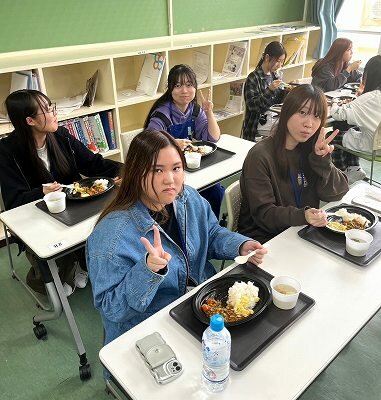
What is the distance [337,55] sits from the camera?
403 centimetres

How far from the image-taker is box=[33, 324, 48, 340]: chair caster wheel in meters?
2.03

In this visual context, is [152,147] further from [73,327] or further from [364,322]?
[73,327]

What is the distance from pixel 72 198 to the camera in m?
1.89

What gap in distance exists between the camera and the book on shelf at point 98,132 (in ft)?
9.74

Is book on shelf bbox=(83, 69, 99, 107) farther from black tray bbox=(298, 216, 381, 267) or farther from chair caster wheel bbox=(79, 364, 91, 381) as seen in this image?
black tray bbox=(298, 216, 381, 267)

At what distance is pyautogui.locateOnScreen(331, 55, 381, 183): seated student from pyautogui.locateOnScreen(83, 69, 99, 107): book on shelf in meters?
2.00

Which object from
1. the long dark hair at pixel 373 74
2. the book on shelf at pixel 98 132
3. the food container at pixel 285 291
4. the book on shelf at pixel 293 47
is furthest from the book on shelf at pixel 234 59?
the food container at pixel 285 291

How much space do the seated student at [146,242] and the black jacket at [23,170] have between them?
3.22ft

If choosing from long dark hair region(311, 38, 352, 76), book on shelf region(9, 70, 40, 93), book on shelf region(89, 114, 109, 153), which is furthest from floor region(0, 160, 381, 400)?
long dark hair region(311, 38, 352, 76)

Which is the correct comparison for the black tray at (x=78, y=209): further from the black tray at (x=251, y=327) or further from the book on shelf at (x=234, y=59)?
the book on shelf at (x=234, y=59)

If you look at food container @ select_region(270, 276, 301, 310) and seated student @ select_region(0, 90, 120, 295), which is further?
seated student @ select_region(0, 90, 120, 295)

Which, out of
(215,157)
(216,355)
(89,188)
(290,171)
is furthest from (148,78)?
(216,355)

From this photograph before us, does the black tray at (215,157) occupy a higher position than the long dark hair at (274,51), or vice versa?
the long dark hair at (274,51)

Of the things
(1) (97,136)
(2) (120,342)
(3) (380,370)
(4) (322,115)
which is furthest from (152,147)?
(1) (97,136)
